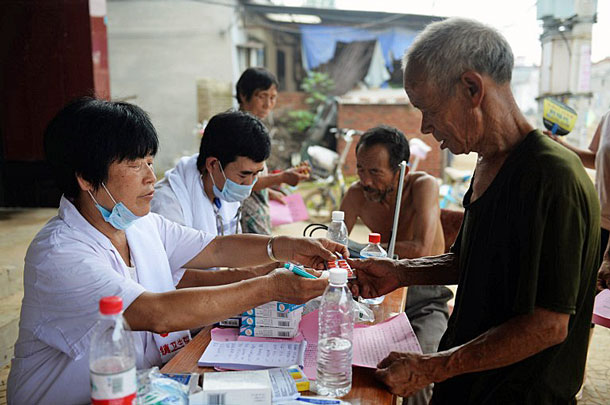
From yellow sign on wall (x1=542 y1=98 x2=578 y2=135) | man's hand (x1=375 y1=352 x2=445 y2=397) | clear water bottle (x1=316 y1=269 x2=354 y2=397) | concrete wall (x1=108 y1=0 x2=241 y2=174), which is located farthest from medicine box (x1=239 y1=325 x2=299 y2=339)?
concrete wall (x1=108 y1=0 x2=241 y2=174)

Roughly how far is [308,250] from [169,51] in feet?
39.9

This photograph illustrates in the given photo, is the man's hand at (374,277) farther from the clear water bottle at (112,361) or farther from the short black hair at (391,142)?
the short black hair at (391,142)

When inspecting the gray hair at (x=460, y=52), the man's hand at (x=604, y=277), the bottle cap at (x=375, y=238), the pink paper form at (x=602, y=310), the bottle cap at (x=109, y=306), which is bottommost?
the man's hand at (x=604, y=277)

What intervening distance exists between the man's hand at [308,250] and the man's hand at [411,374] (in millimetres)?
721

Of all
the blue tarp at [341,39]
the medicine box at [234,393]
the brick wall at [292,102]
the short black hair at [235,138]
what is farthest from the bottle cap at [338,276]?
the brick wall at [292,102]

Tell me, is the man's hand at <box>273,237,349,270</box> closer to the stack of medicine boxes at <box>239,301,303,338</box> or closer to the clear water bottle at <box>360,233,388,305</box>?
the clear water bottle at <box>360,233,388,305</box>

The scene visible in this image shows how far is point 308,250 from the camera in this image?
2240 mm

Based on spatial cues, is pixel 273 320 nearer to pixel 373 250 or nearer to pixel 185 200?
pixel 373 250

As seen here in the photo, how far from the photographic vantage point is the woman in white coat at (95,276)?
1541 millimetres

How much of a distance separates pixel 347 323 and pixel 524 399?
22.9 inches

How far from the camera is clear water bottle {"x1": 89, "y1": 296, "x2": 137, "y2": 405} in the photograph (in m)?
1.09

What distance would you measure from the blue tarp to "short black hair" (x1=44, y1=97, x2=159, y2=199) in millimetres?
12752

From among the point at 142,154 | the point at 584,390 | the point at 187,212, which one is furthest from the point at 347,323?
the point at 584,390

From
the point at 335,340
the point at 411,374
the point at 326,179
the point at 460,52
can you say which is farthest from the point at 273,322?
the point at 326,179
